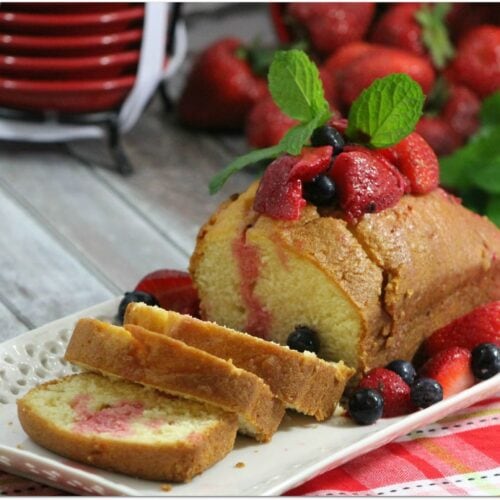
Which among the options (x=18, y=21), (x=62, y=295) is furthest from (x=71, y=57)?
(x=62, y=295)

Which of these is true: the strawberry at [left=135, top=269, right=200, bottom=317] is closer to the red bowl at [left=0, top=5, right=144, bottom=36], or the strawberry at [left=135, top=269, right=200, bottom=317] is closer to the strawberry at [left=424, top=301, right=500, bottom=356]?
the strawberry at [left=424, top=301, right=500, bottom=356]

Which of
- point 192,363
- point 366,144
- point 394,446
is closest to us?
point 192,363

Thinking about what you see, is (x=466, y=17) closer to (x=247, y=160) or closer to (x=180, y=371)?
(x=247, y=160)

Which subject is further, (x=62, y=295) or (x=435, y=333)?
(x=62, y=295)

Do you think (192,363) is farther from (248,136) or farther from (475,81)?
(475,81)

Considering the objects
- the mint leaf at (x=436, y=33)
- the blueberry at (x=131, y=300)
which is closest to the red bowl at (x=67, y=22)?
the mint leaf at (x=436, y=33)

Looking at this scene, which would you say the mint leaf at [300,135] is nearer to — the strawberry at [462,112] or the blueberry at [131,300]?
the blueberry at [131,300]
